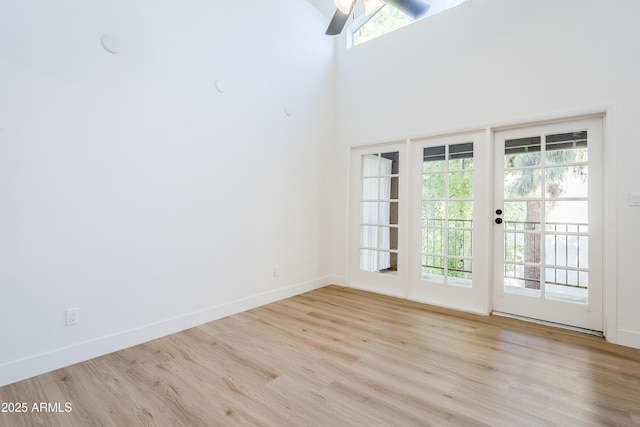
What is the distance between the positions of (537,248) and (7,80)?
14.2 feet

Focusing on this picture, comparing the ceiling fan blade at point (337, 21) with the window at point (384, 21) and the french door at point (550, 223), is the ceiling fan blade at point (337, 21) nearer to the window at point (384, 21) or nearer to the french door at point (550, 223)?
the window at point (384, 21)

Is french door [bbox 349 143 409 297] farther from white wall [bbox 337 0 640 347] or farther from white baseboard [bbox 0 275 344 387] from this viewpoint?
white baseboard [bbox 0 275 344 387]

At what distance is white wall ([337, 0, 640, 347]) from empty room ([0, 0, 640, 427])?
0.07ft

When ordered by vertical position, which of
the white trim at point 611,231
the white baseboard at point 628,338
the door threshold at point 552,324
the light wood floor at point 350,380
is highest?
the white trim at point 611,231

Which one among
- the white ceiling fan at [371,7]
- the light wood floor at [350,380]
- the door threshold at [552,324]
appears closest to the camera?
the light wood floor at [350,380]

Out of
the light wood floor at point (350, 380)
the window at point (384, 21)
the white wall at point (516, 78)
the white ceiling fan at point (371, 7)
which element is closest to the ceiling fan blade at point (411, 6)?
the white ceiling fan at point (371, 7)

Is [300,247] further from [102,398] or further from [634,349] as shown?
[634,349]

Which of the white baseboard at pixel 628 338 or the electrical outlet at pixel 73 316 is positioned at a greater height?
the electrical outlet at pixel 73 316

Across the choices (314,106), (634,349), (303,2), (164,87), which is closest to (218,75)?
(164,87)

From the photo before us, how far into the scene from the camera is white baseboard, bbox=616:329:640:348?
2365 mm

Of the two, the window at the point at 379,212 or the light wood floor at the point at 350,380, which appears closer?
the light wood floor at the point at 350,380

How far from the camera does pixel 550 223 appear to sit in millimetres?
2855

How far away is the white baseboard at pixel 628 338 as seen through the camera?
237 centimetres

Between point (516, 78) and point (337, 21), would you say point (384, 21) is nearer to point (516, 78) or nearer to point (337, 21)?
point (337, 21)
